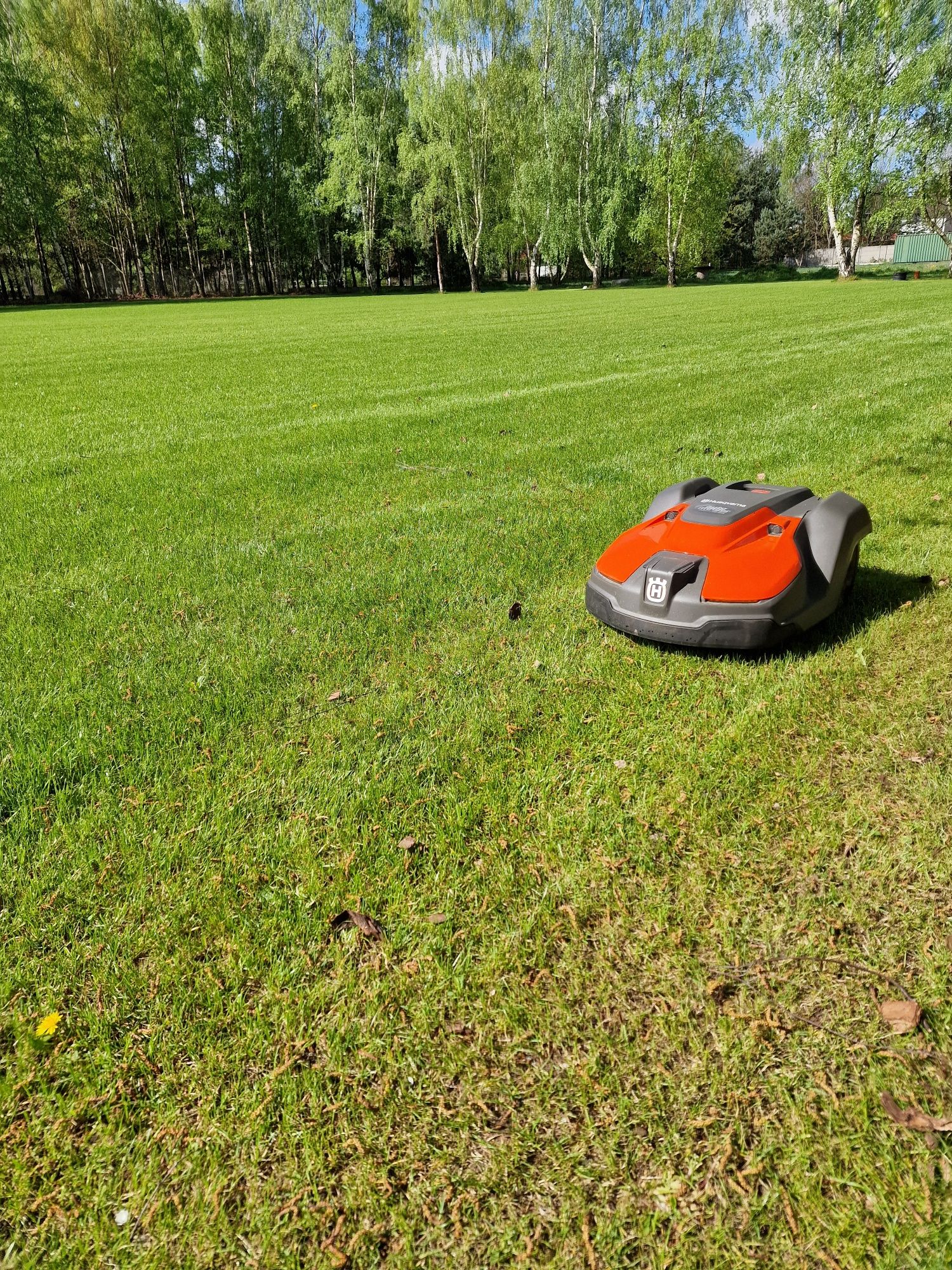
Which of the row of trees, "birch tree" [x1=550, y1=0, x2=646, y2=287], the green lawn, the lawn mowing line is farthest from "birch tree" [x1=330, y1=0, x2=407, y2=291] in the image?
the green lawn

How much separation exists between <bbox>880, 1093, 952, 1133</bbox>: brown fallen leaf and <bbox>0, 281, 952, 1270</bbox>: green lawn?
2cm

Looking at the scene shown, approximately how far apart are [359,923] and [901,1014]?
130 centimetres

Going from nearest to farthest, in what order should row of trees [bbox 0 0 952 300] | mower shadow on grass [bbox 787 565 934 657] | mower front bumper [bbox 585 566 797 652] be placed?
mower front bumper [bbox 585 566 797 652] < mower shadow on grass [bbox 787 565 934 657] < row of trees [bbox 0 0 952 300]

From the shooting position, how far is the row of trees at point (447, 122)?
106ft

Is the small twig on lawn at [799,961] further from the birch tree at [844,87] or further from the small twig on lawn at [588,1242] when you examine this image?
the birch tree at [844,87]

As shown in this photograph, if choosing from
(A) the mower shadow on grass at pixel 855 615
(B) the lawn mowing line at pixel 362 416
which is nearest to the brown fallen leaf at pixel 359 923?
(A) the mower shadow on grass at pixel 855 615

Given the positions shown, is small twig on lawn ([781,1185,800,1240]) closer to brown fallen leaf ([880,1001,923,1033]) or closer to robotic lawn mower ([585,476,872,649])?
brown fallen leaf ([880,1001,923,1033])

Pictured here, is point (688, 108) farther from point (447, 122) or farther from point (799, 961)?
point (799, 961)

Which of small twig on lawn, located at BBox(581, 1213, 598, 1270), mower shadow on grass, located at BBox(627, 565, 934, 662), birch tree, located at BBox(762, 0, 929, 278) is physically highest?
birch tree, located at BBox(762, 0, 929, 278)

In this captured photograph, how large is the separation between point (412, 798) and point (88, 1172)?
1.24 metres

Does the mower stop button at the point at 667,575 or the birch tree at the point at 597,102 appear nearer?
the mower stop button at the point at 667,575

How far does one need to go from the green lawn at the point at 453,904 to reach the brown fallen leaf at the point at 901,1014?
0.12 feet

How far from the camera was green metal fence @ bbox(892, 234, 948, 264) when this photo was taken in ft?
187

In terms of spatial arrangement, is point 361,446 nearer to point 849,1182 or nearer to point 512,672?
point 512,672
